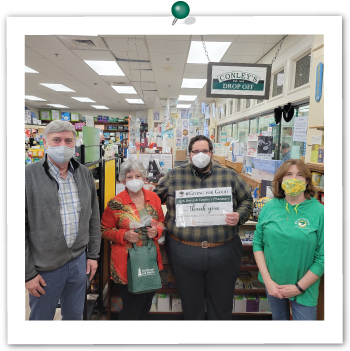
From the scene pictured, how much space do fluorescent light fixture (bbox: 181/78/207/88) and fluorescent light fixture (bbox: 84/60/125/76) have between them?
84.0 inches

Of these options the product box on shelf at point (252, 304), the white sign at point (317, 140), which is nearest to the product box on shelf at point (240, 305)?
the product box on shelf at point (252, 304)

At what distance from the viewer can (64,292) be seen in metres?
1.63

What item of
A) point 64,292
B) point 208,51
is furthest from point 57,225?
point 208,51

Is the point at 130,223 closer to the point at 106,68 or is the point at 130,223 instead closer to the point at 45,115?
the point at 106,68

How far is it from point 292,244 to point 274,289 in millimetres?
307

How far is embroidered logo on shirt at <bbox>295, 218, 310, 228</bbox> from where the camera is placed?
1483 mm

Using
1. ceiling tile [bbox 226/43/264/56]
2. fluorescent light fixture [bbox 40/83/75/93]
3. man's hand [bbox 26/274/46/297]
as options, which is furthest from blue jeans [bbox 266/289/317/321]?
fluorescent light fixture [bbox 40/83/75/93]

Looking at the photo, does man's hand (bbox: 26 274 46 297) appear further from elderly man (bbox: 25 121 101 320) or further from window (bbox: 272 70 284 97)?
window (bbox: 272 70 284 97)
